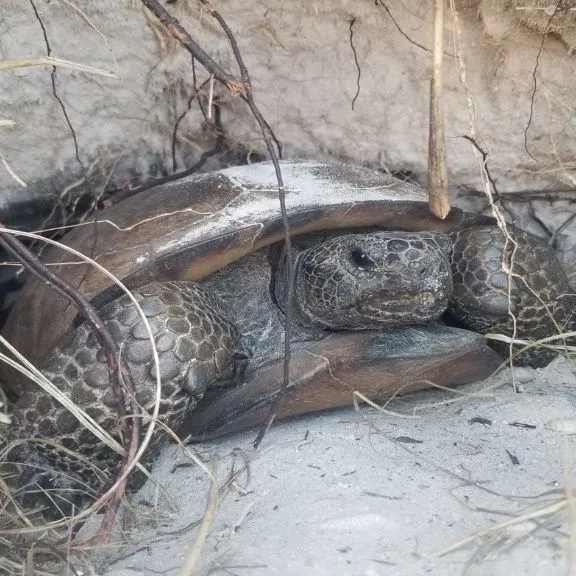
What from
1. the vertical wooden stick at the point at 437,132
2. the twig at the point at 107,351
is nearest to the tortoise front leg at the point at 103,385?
the twig at the point at 107,351

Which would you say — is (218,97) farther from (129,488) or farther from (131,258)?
(129,488)

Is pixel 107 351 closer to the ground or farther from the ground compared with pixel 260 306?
farther from the ground

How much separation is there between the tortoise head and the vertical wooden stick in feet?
0.46

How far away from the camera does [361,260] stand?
178 centimetres

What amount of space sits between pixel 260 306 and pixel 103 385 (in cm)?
59

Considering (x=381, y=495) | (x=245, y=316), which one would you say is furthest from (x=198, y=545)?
(x=245, y=316)

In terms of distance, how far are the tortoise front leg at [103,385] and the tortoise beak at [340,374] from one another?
0.11 metres

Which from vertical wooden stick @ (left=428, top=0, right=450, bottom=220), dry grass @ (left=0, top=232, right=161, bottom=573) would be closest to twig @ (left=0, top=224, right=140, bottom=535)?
dry grass @ (left=0, top=232, right=161, bottom=573)

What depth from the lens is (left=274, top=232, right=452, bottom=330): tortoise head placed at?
1.71m

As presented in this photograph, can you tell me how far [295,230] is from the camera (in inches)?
71.8

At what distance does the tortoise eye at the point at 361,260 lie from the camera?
69.1 inches

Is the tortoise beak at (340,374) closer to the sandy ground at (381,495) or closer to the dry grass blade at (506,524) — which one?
the sandy ground at (381,495)

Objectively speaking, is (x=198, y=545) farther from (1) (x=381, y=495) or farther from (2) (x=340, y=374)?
(2) (x=340, y=374)

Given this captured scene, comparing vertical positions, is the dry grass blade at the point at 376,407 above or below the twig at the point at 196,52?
below
